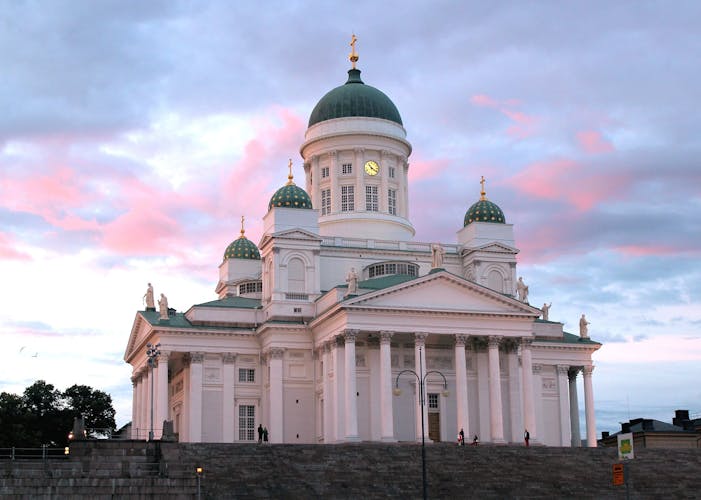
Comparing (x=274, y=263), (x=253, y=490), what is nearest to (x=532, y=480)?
(x=253, y=490)

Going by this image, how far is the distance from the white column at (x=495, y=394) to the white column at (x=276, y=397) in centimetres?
1377

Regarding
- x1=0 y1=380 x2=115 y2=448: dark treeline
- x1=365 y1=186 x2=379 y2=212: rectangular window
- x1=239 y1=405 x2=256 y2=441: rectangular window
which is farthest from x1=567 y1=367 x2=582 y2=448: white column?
x1=0 y1=380 x2=115 y2=448: dark treeline

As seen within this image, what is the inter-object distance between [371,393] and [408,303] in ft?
20.4

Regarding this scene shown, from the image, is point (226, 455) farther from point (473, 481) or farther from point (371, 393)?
point (371, 393)

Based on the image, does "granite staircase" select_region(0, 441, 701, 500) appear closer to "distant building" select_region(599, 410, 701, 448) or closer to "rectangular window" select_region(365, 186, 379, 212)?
"rectangular window" select_region(365, 186, 379, 212)

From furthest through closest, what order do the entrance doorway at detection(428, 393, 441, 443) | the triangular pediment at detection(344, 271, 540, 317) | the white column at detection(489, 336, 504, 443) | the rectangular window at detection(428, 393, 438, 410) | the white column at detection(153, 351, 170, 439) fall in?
the white column at detection(153, 351, 170, 439) < the rectangular window at detection(428, 393, 438, 410) < the entrance doorway at detection(428, 393, 441, 443) < the white column at detection(489, 336, 504, 443) < the triangular pediment at detection(344, 271, 540, 317)

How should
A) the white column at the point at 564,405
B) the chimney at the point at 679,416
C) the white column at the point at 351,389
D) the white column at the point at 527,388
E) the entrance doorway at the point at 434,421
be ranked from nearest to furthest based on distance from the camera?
the white column at the point at 351,389 → the white column at the point at 527,388 → the entrance doorway at the point at 434,421 → the white column at the point at 564,405 → the chimney at the point at 679,416

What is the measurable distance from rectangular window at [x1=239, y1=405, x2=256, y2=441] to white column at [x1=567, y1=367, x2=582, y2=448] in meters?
23.8

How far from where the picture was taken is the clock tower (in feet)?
276

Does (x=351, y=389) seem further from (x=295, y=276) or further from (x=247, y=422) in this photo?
(x=295, y=276)

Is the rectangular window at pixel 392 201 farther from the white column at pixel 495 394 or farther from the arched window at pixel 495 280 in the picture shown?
the white column at pixel 495 394

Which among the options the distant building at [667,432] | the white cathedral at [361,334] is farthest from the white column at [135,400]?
the distant building at [667,432]

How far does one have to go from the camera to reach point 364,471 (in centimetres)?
5550

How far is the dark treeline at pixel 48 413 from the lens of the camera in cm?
9150
